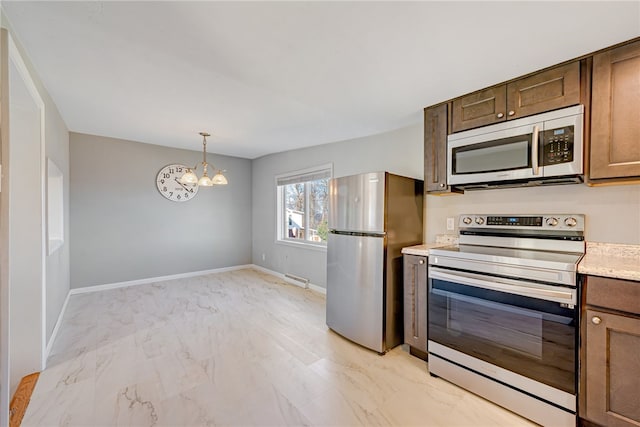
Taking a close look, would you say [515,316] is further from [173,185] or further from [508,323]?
[173,185]

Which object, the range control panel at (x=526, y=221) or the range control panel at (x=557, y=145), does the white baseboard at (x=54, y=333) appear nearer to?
the range control panel at (x=526, y=221)

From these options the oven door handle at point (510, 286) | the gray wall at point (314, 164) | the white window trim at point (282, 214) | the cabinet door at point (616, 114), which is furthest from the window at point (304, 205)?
the cabinet door at point (616, 114)

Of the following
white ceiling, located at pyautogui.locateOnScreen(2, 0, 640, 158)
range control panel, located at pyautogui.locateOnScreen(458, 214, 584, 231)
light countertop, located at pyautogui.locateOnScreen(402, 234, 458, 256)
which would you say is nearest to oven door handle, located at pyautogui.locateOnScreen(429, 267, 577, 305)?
light countertop, located at pyautogui.locateOnScreen(402, 234, 458, 256)

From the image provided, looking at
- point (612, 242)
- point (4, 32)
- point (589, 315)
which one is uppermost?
point (4, 32)

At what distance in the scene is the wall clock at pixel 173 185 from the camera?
15.3 ft

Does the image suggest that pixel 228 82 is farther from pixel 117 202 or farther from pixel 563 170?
pixel 117 202

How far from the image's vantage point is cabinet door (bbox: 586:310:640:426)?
1388 mm

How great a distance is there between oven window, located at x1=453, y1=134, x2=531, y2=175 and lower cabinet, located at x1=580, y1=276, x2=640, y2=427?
89 centimetres

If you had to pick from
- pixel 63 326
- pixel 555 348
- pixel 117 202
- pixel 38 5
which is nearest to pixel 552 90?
pixel 555 348

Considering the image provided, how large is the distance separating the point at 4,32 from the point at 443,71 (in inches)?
99.8

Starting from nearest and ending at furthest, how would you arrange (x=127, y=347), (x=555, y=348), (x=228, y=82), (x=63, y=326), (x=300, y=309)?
(x=555, y=348), (x=228, y=82), (x=127, y=347), (x=63, y=326), (x=300, y=309)

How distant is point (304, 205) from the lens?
4.79 metres

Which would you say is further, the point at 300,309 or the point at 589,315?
the point at 300,309

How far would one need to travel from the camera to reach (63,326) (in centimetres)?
292
